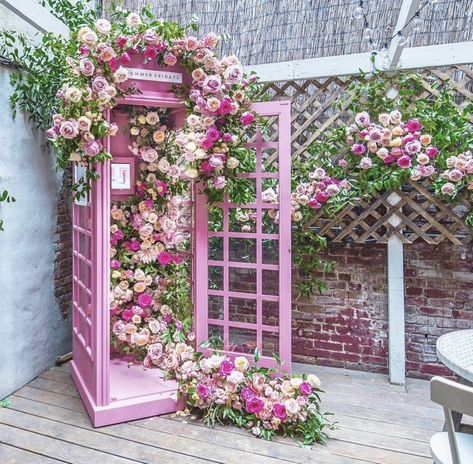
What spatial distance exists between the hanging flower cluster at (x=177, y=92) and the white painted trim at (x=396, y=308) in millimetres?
1260

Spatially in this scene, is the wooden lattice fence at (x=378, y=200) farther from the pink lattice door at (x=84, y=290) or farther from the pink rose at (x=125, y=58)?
the pink lattice door at (x=84, y=290)

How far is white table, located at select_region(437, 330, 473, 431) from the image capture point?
1.45 metres

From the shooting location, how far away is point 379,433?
2.17m

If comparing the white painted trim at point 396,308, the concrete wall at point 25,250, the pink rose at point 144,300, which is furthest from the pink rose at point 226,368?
the concrete wall at point 25,250

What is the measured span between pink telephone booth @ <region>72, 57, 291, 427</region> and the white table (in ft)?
2.89

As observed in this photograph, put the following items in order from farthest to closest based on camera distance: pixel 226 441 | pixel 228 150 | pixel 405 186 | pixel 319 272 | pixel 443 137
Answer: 1. pixel 319 272
2. pixel 405 186
3. pixel 443 137
4. pixel 228 150
5. pixel 226 441

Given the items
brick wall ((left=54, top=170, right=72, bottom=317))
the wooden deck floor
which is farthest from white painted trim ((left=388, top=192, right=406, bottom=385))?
brick wall ((left=54, top=170, right=72, bottom=317))

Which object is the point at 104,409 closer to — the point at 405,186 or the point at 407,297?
the point at 407,297

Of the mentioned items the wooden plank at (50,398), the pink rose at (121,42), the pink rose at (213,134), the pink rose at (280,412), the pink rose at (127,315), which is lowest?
the wooden plank at (50,398)

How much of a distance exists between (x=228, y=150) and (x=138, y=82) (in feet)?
2.02

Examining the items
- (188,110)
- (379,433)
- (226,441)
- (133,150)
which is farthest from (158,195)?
(379,433)

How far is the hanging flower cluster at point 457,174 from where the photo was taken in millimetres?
2502

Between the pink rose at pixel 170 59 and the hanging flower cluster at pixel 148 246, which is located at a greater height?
the pink rose at pixel 170 59

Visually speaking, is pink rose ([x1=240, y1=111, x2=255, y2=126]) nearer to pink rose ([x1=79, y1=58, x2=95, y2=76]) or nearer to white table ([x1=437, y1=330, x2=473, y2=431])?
pink rose ([x1=79, y1=58, x2=95, y2=76])
